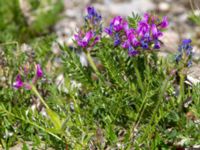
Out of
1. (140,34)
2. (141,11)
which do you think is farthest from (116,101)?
(141,11)

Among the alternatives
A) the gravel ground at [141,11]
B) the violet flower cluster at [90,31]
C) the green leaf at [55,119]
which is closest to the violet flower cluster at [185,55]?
the violet flower cluster at [90,31]

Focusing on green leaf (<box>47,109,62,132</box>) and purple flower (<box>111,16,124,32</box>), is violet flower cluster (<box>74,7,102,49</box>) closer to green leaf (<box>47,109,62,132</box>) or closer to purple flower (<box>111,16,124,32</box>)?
purple flower (<box>111,16,124,32</box>)

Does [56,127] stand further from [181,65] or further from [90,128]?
[181,65]

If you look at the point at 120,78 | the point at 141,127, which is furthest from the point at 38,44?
the point at 141,127

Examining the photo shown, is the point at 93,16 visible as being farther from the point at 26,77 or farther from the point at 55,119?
the point at 55,119

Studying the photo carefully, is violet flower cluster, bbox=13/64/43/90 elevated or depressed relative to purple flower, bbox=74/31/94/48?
depressed

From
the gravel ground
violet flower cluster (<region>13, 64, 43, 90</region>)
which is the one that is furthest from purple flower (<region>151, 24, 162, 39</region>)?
the gravel ground
